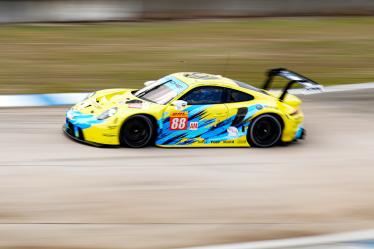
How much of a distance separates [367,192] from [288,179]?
3.47 feet

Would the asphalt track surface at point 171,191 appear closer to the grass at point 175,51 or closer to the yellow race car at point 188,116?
the yellow race car at point 188,116

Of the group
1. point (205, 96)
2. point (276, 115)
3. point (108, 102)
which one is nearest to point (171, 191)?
point (205, 96)

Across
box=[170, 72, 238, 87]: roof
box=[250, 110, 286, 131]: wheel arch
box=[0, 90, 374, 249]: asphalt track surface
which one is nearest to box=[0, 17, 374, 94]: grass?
box=[170, 72, 238, 87]: roof

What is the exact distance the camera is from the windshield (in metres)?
11.5

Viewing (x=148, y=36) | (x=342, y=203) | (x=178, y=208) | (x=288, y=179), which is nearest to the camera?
(x=178, y=208)

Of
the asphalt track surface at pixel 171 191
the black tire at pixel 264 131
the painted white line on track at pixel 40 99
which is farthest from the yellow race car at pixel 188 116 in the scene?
the painted white line on track at pixel 40 99

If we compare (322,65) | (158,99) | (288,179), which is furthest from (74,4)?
(288,179)

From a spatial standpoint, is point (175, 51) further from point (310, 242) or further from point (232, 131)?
point (310, 242)

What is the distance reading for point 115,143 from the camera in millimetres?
11109

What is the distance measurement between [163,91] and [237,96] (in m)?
1.15

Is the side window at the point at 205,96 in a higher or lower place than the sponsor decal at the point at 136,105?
higher

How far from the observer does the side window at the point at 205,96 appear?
450 inches

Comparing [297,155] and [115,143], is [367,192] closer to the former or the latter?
[297,155]

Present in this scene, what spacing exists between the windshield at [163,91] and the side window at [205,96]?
0.49 ft
